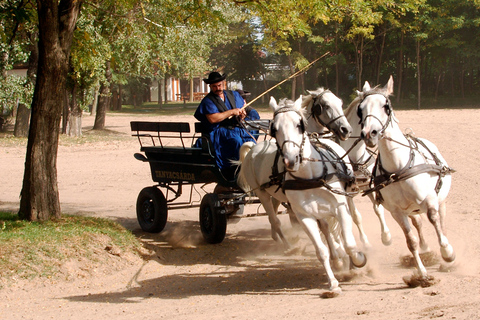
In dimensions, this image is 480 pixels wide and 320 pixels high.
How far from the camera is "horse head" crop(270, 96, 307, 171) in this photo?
18.5 feet

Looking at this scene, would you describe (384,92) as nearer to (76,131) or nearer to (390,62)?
(76,131)

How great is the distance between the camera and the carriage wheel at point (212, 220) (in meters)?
8.26

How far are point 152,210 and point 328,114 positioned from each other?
12.8ft

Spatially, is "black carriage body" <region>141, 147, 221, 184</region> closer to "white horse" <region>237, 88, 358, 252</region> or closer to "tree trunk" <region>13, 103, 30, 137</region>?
"white horse" <region>237, 88, 358, 252</region>

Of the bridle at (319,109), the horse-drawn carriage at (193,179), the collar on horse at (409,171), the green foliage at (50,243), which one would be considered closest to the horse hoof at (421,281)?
the collar on horse at (409,171)

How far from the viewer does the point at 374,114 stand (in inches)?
228

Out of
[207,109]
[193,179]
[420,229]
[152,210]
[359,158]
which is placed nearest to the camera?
[420,229]

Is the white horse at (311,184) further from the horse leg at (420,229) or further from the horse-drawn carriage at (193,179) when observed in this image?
the horse-drawn carriage at (193,179)

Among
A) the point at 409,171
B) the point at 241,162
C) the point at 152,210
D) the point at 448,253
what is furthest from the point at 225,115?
the point at 448,253

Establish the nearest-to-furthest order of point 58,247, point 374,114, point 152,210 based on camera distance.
Answer: point 374,114
point 58,247
point 152,210

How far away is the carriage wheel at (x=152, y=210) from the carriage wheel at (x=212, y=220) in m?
0.86

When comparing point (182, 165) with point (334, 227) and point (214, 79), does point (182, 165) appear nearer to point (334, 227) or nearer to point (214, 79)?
point (214, 79)

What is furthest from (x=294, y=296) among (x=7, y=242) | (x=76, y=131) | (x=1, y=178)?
(x=76, y=131)

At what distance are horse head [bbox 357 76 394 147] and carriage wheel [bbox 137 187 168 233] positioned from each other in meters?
→ 4.30
